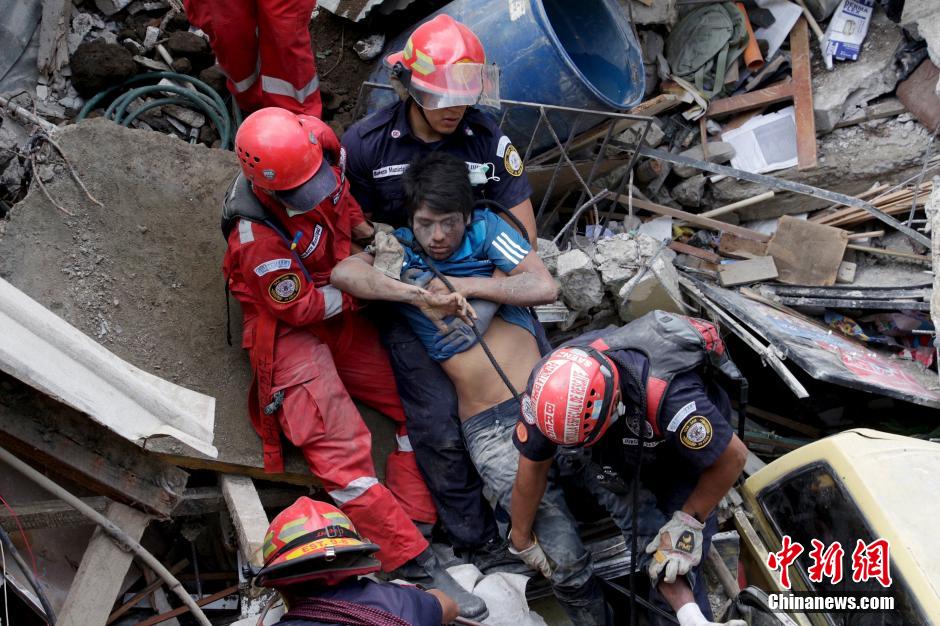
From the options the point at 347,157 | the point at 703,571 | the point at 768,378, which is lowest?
the point at 768,378

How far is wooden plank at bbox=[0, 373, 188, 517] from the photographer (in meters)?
3.02

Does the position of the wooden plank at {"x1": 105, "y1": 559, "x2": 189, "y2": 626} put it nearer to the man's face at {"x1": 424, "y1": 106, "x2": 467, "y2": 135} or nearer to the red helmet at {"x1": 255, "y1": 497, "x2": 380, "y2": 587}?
the red helmet at {"x1": 255, "y1": 497, "x2": 380, "y2": 587}

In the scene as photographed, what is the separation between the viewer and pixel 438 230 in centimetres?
401

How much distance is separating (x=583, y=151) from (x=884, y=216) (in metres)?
2.06

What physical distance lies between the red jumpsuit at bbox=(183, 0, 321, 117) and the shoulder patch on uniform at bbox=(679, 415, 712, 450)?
3.01 meters

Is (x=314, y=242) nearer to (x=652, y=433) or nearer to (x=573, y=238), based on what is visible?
(x=652, y=433)

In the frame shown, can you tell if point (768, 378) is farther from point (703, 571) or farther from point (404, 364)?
point (404, 364)

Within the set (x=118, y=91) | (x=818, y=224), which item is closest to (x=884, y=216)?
(x=818, y=224)

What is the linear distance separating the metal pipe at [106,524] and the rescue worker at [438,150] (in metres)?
1.49

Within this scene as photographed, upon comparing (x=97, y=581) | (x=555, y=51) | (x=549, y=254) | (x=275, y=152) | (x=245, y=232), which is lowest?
(x=549, y=254)

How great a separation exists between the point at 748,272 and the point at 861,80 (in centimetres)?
181

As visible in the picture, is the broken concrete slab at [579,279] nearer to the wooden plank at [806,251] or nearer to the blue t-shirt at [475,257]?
the blue t-shirt at [475,257]

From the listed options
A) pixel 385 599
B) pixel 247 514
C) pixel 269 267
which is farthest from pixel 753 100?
pixel 385 599

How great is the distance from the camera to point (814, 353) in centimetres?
498
